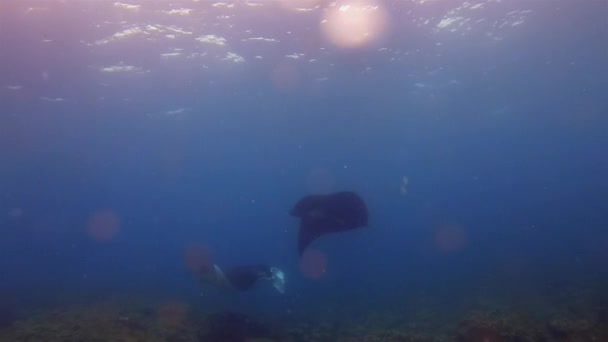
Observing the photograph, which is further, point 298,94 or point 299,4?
point 298,94

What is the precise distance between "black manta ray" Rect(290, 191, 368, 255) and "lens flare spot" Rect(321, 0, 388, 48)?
380 inches

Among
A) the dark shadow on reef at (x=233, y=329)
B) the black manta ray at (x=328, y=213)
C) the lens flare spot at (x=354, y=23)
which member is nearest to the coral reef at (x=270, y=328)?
the dark shadow on reef at (x=233, y=329)

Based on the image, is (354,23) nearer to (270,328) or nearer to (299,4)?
(299,4)

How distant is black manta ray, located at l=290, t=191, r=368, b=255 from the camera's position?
13422 mm

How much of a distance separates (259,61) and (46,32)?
11.0 meters

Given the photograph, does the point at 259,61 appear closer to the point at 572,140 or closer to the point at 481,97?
the point at 481,97

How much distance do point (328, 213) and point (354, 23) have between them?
1158 centimetres

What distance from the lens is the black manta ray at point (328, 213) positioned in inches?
528

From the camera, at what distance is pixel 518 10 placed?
72.4ft

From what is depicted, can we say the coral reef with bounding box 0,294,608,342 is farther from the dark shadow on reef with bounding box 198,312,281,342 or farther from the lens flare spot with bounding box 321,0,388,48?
the lens flare spot with bounding box 321,0,388,48

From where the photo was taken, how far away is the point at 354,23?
21.2 metres

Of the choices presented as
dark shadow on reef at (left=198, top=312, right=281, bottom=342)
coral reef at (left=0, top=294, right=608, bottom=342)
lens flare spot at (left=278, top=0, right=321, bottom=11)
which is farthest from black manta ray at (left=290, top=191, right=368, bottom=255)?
lens flare spot at (left=278, top=0, right=321, bottom=11)

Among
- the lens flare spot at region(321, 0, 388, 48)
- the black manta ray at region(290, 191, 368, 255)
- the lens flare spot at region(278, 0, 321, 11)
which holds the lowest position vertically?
the black manta ray at region(290, 191, 368, 255)

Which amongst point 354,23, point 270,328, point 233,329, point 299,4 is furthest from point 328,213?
point 354,23
